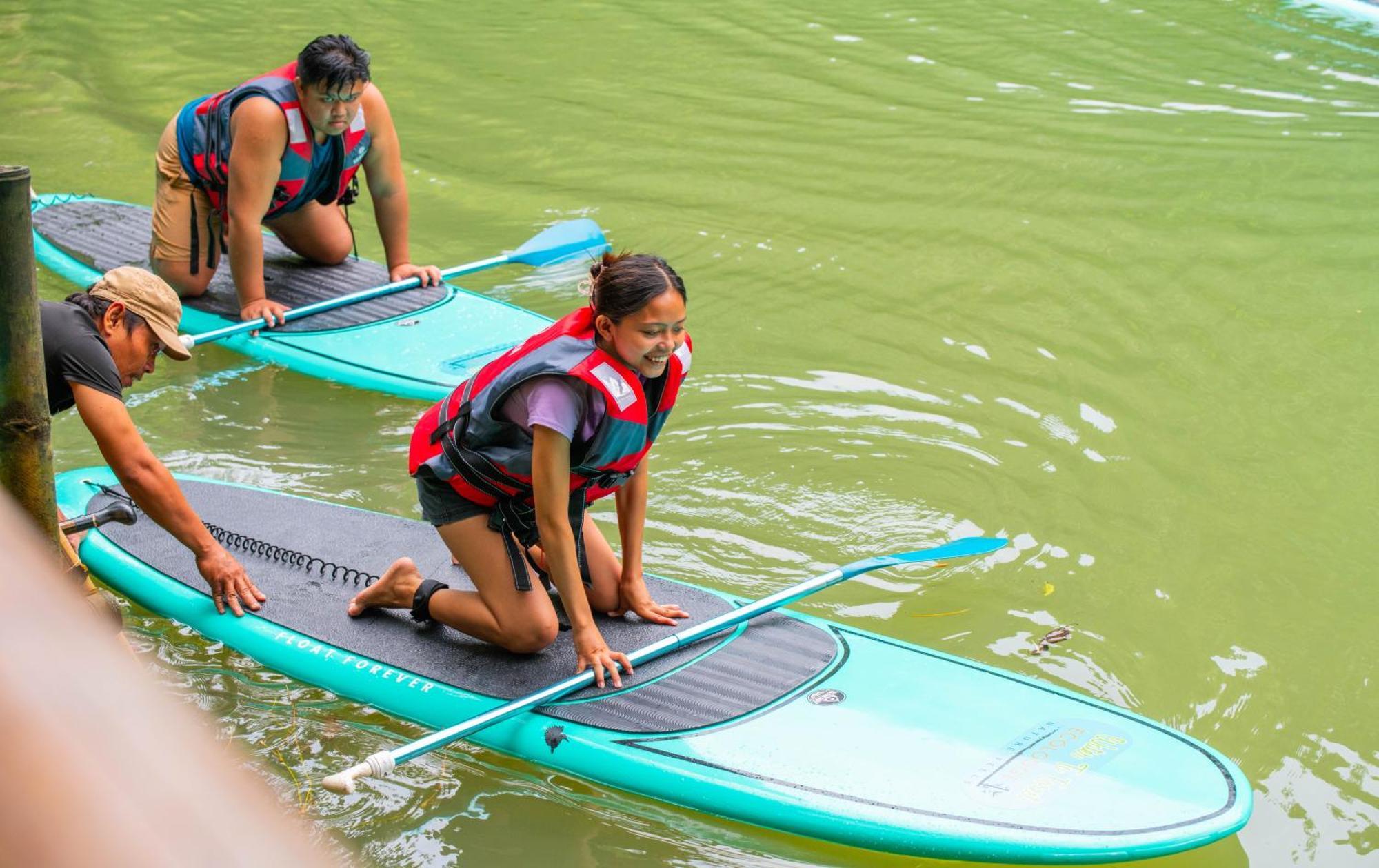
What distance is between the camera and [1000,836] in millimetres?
2824

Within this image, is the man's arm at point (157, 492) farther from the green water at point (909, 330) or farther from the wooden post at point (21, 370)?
the wooden post at point (21, 370)

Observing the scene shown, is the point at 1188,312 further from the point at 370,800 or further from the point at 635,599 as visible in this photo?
the point at 370,800

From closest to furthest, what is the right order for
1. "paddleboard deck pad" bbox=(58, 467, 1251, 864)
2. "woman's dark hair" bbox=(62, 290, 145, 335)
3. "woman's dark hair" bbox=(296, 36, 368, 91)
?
"paddleboard deck pad" bbox=(58, 467, 1251, 864), "woman's dark hair" bbox=(62, 290, 145, 335), "woman's dark hair" bbox=(296, 36, 368, 91)

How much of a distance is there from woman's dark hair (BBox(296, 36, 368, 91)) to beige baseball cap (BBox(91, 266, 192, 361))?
1714 mm

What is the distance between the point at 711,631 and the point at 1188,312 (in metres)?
3.29

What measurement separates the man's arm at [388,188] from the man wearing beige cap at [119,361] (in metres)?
2.16

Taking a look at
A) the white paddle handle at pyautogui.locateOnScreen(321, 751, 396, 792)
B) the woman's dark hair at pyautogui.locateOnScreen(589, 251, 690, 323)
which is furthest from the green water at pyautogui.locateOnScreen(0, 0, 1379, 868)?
the woman's dark hair at pyautogui.locateOnScreen(589, 251, 690, 323)

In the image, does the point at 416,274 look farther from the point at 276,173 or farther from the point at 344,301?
the point at 276,173

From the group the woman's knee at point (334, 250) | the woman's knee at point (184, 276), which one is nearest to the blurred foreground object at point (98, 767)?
the woman's knee at point (184, 276)

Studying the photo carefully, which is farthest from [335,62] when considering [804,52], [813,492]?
[804,52]

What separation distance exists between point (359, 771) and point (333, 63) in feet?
9.68

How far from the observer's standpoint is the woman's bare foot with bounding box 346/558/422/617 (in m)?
3.60

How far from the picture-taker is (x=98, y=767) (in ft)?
1.75

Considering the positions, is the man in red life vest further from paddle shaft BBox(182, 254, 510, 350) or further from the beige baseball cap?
the beige baseball cap
